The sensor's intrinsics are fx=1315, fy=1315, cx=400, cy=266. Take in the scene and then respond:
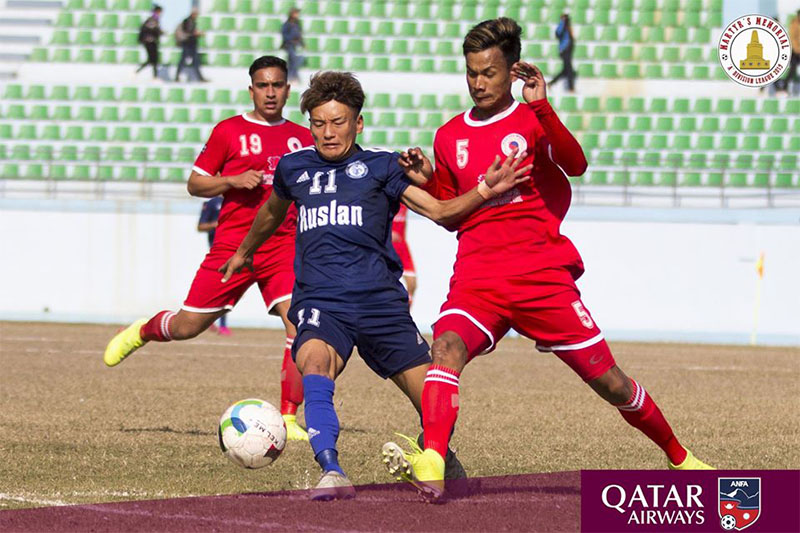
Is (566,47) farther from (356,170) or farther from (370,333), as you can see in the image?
(370,333)

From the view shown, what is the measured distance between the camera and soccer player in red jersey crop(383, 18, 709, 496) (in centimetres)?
600

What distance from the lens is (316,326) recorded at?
20.0 feet

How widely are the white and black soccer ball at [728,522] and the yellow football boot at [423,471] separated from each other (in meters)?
1.21

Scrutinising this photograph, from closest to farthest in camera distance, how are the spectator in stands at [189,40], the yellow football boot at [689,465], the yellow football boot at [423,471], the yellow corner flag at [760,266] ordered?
the yellow football boot at [423,471], the yellow football boot at [689,465], the yellow corner flag at [760,266], the spectator in stands at [189,40]

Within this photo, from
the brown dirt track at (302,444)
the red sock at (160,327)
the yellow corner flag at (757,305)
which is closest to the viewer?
the brown dirt track at (302,444)

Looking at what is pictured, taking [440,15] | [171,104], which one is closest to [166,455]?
[171,104]

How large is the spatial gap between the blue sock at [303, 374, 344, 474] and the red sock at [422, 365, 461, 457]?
1.33 ft

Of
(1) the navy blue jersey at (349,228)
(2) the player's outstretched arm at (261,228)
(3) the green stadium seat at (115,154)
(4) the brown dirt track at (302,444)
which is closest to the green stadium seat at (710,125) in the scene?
(4) the brown dirt track at (302,444)

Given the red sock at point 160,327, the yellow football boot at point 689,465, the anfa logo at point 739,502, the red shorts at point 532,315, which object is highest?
the red shorts at point 532,315

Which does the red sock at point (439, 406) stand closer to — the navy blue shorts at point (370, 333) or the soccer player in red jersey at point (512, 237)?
the soccer player in red jersey at point (512, 237)

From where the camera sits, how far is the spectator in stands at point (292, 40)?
2731 cm

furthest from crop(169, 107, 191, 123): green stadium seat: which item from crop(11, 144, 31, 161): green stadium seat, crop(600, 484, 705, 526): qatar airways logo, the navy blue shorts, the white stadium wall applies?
crop(600, 484, 705, 526): qatar airways logo

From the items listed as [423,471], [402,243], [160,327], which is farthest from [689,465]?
[402,243]

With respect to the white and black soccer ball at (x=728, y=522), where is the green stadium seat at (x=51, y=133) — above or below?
above
